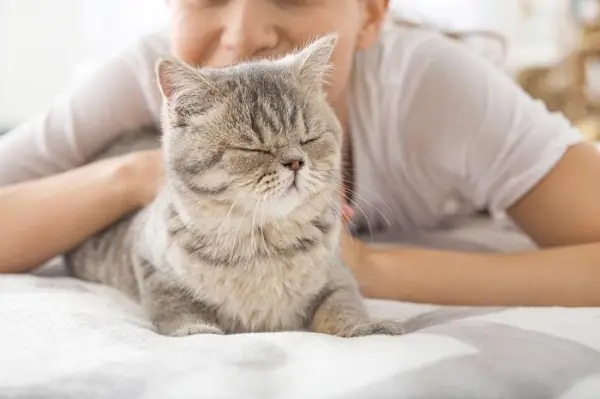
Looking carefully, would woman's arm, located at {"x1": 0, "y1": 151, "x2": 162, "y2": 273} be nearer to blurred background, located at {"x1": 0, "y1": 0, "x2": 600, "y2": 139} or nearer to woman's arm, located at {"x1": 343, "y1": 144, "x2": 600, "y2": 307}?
woman's arm, located at {"x1": 343, "y1": 144, "x2": 600, "y2": 307}

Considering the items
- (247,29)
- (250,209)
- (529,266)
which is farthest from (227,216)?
(529,266)

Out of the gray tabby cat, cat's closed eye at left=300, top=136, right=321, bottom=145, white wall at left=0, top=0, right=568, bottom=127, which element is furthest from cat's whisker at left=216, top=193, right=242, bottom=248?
white wall at left=0, top=0, right=568, bottom=127

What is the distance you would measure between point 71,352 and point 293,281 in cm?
30

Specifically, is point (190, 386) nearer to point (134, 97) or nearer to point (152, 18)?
point (134, 97)

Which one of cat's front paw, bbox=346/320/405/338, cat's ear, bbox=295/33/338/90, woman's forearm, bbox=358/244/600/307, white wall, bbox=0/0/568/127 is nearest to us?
cat's front paw, bbox=346/320/405/338

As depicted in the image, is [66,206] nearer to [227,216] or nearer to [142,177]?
[142,177]

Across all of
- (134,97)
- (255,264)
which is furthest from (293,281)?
(134,97)

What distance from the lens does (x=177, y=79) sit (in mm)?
880

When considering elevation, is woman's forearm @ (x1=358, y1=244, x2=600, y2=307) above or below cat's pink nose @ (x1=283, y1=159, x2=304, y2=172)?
below

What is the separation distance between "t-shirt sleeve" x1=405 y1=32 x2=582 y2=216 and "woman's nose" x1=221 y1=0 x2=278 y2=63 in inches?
13.5

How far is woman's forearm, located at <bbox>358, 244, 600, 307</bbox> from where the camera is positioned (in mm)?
1057

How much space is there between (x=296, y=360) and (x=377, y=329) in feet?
0.51

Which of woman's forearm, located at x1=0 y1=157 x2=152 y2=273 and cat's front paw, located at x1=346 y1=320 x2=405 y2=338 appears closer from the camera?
cat's front paw, located at x1=346 y1=320 x2=405 y2=338

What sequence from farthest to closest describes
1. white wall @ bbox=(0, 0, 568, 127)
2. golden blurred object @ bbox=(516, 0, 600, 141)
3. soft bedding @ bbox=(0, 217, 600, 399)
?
1. golden blurred object @ bbox=(516, 0, 600, 141)
2. white wall @ bbox=(0, 0, 568, 127)
3. soft bedding @ bbox=(0, 217, 600, 399)
